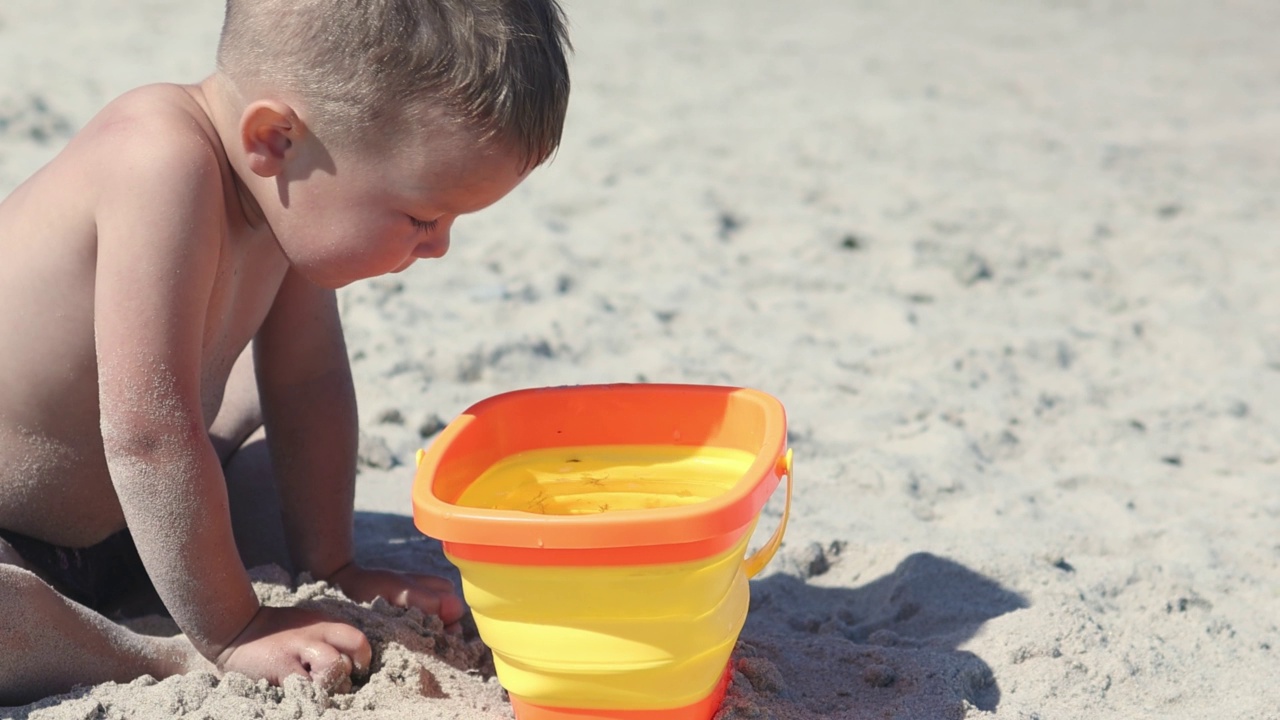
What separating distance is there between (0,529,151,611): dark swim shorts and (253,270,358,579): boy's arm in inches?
9.5

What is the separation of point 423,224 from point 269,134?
0.71 ft

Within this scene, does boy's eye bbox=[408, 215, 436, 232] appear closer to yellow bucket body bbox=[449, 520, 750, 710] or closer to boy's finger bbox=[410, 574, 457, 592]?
yellow bucket body bbox=[449, 520, 750, 710]

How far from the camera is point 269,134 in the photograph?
5.30ft

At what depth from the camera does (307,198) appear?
1.64 m

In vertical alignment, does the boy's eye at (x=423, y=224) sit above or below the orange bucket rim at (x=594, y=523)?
above

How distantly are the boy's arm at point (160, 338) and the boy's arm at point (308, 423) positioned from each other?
1.18 ft

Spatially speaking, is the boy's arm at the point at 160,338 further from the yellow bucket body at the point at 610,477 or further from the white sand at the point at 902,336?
the yellow bucket body at the point at 610,477

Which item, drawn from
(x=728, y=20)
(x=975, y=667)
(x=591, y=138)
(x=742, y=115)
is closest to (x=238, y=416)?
(x=975, y=667)

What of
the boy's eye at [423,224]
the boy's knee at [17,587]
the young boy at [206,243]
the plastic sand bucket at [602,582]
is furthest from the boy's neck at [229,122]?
the boy's knee at [17,587]

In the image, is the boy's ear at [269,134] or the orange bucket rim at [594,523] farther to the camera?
the boy's ear at [269,134]

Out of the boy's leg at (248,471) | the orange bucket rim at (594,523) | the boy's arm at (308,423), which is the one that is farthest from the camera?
the boy's leg at (248,471)

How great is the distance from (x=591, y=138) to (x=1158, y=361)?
7.54ft

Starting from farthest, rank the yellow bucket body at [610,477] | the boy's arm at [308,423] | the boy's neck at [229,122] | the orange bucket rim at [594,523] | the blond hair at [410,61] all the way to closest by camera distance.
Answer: the boy's arm at [308,423], the yellow bucket body at [610,477], the boy's neck at [229,122], the blond hair at [410,61], the orange bucket rim at [594,523]

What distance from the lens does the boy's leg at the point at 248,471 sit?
2176 mm
